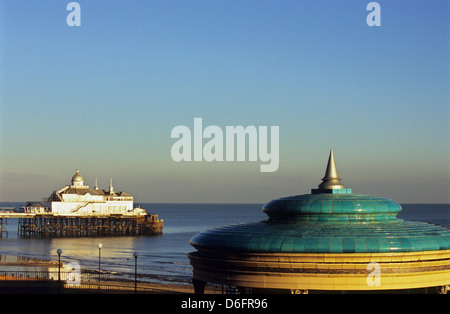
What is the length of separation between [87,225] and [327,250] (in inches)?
6010

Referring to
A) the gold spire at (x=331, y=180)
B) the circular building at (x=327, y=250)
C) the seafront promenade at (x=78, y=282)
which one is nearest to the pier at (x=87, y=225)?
the seafront promenade at (x=78, y=282)

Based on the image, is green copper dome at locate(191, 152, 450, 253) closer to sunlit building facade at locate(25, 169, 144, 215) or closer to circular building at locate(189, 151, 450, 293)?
circular building at locate(189, 151, 450, 293)

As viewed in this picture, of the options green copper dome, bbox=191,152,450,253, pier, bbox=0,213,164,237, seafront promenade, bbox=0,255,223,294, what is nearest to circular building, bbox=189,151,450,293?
green copper dome, bbox=191,152,450,253

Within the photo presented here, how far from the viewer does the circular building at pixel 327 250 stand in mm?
39750

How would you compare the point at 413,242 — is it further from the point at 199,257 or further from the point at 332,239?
the point at 199,257

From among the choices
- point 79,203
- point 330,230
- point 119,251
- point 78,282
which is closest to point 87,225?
point 79,203

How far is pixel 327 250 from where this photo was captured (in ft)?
130

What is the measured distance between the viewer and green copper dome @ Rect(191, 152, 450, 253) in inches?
1580

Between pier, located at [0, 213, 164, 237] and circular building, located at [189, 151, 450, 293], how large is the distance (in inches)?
5595

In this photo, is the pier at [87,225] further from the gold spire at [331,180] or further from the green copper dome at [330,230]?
the green copper dome at [330,230]

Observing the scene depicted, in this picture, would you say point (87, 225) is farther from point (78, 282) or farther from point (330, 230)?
point (330, 230)
